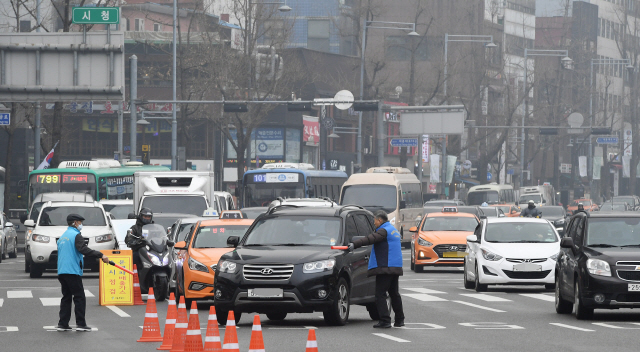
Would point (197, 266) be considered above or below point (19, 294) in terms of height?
above

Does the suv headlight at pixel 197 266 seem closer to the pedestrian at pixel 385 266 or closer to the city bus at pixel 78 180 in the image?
the pedestrian at pixel 385 266

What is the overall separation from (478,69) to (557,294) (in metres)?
60.2

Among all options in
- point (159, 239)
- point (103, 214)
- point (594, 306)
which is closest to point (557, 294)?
point (594, 306)

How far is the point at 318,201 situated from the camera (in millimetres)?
29250

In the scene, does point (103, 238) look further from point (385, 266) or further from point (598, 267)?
point (598, 267)

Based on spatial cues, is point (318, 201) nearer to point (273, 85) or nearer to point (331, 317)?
point (331, 317)

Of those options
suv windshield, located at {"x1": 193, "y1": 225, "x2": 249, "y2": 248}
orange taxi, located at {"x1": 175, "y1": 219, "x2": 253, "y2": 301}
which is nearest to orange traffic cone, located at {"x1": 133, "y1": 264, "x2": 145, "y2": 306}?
orange taxi, located at {"x1": 175, "y1": 219, "x2": 253, "y2": 301}

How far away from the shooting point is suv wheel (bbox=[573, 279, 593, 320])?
56.4ft

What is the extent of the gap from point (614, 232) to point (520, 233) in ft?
20.9

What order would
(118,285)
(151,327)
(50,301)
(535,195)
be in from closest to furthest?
(151,327) < (118,285) < (50,301) < (535,195)

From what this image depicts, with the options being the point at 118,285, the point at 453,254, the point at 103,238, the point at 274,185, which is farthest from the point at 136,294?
the point at 274,185

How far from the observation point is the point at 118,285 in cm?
2106

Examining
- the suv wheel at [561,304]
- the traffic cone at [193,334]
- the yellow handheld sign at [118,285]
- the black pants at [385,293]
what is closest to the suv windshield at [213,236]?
the yellow handheld sign at [118,285]

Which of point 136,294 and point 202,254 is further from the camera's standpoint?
point 136,294
